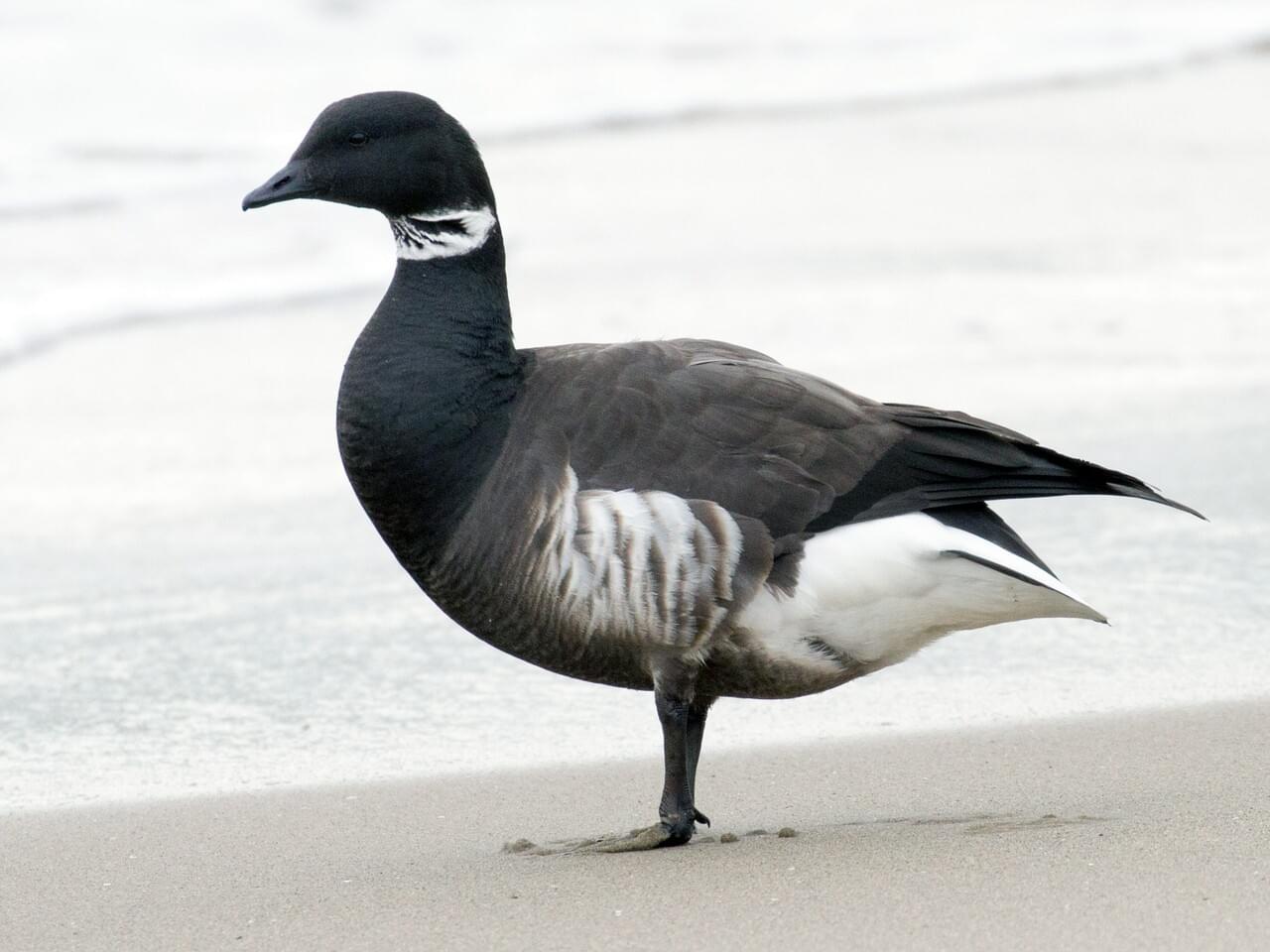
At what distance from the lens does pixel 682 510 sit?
166 inches

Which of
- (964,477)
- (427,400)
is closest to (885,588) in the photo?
(964,477)

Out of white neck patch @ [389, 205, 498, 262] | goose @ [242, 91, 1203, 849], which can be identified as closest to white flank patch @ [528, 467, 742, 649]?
goose @ [242, 91, 1203, 849]

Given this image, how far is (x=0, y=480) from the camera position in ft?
24.2

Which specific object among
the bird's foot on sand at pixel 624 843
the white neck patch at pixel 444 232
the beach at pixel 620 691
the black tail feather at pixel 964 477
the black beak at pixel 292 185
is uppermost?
the black beak at pixel 292 185

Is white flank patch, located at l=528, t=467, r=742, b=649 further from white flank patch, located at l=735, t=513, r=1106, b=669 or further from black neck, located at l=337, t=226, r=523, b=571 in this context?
black neck, located at l=337, t=226, r=523, b=571

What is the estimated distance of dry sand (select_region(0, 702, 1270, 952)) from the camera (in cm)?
363

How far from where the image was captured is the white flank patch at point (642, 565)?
13.7ft

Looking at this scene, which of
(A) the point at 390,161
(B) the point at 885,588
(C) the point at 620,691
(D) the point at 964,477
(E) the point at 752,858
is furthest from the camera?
(C) the point at 620,691

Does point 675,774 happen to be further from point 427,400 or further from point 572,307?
point 572,307

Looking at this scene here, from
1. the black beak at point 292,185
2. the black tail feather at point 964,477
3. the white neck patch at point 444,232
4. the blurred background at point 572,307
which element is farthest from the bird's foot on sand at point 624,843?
the black beak at point 292,185

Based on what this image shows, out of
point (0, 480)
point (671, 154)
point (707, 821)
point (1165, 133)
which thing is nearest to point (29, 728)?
point (707, 821)

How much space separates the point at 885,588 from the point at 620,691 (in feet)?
4.61

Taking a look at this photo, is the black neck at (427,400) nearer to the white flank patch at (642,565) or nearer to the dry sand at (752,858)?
the white flank patch at (642,565)

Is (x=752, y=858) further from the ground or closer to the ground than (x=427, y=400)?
closer to the ground
